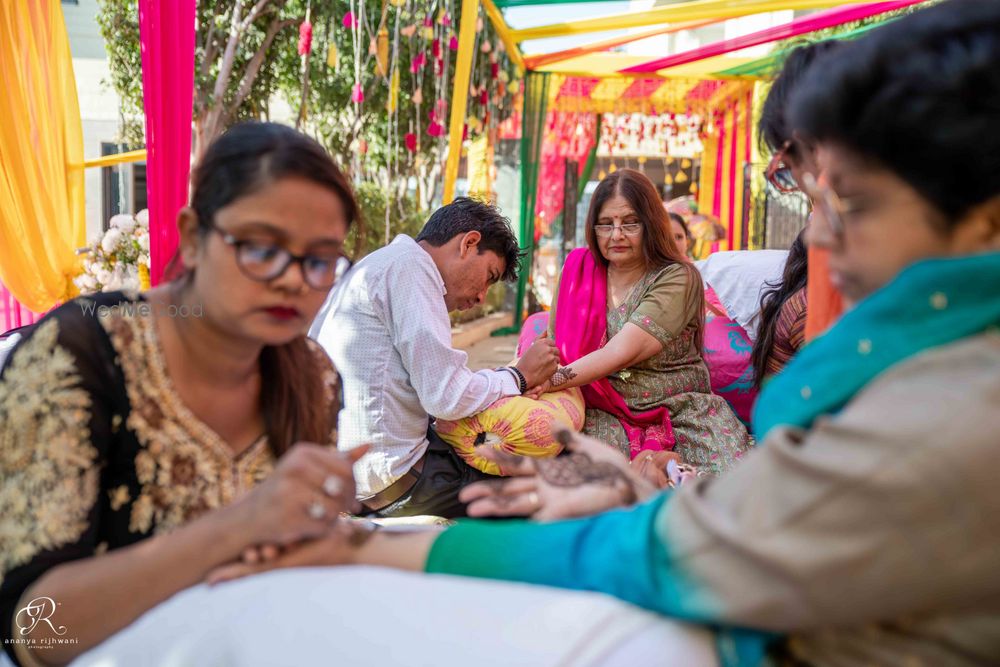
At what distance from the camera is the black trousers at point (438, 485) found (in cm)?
290

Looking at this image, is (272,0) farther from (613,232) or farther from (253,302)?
(253,302)

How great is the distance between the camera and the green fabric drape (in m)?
9.97

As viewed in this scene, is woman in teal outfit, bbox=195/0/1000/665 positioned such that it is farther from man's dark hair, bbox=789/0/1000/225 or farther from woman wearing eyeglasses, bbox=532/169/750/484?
woman wearing eyeglasses, bbox=532/169/750/484

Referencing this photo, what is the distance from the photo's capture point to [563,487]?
129 centimetres

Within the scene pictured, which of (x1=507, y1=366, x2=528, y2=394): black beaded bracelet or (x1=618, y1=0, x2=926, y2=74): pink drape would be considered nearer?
(x1=507, y1=366, x2=528, y2=394): black beaded bracelet

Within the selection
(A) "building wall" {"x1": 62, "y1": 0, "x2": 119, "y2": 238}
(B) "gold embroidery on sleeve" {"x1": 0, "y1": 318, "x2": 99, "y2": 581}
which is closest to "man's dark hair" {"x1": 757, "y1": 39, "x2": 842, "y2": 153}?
(B) "gold embroidery on sleeve" {"x1": 0, "y1": 318, "x2": 99, "y2": 581}

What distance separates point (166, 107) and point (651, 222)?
7.13ft

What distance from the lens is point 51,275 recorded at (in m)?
4.37

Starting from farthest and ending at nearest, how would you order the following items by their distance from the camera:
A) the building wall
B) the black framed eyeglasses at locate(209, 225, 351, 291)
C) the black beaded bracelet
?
1. the building wall
2. the black beaded bracelet
3. the black framed eyeglasses at locate(209, 225, 351, 291)

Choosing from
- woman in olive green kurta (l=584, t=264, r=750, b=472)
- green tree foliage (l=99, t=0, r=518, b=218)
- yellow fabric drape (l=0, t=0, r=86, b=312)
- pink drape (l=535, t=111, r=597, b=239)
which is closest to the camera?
woman in olive green kurta (l=584, t=264, r=750, b=472)

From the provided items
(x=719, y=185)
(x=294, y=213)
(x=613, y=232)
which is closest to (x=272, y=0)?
(x=613, y=232)

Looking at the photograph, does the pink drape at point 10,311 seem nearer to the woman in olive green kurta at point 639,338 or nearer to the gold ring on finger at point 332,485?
the woman in olive green kurta at point 639,338

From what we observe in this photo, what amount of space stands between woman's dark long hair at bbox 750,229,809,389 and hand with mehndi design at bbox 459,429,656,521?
4.75 feet

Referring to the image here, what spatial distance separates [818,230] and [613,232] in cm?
227
